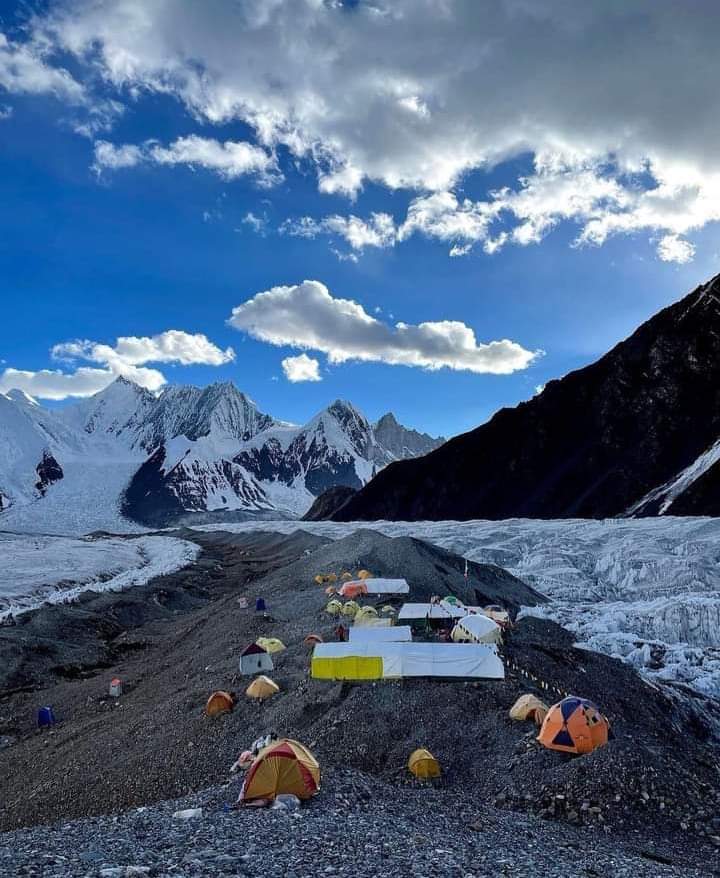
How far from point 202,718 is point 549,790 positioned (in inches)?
513

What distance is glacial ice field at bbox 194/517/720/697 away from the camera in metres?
31.9

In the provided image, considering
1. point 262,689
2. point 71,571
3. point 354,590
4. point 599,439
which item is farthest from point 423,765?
point 599,439

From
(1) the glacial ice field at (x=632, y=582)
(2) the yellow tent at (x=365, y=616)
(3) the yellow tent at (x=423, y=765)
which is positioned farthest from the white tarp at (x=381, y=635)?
(1) the glacial ice field at (x=632, y=582)

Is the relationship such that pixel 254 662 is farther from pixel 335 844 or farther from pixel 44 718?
pixel 335 844

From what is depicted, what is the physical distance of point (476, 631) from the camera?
27.3m

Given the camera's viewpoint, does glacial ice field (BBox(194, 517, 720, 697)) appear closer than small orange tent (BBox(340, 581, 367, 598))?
Yes

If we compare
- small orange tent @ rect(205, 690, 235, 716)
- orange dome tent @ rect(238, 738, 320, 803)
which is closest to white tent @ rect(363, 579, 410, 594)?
small orange tent @ rect(205, 690, 235, 716)

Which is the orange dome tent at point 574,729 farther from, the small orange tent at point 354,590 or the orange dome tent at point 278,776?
the small orange tent at point 354,590

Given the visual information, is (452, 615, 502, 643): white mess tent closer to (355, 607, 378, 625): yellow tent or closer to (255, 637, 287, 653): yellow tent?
(355, 607, 378, 625): yellow tent

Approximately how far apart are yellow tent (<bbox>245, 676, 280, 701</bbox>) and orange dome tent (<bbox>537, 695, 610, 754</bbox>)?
10505 millimetres

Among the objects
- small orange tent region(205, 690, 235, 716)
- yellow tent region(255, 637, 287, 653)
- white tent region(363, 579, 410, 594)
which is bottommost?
small orange tent region(205, 690, 235, 716)

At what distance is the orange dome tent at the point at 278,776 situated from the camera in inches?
544

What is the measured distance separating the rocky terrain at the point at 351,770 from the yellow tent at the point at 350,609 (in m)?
1.73

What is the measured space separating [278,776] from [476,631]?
15220 millimetres
